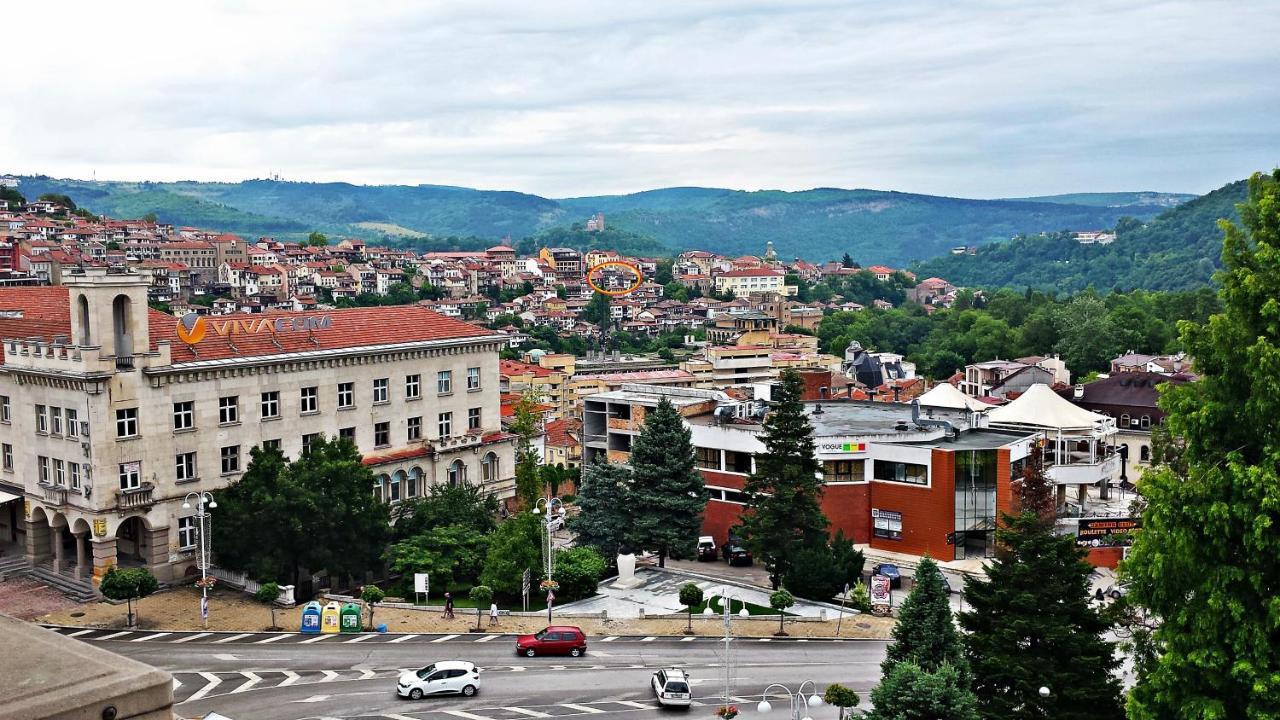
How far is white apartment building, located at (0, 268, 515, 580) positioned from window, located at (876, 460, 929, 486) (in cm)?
2462

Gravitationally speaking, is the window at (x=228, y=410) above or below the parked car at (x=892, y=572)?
above

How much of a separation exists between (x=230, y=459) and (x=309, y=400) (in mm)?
5180

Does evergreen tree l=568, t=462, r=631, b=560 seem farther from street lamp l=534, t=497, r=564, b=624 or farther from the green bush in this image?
street lamp l=534, t=497, r=564, b=624

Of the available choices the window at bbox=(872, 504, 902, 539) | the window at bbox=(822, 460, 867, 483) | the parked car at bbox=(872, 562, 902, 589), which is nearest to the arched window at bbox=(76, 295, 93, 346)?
the parked car at bbox=(872, 562, 902, 589)

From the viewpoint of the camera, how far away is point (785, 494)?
5700 cm

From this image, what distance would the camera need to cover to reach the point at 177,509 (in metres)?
54.3

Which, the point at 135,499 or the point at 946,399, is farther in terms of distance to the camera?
the point at 946,399

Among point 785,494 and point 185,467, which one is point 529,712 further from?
point 185,467

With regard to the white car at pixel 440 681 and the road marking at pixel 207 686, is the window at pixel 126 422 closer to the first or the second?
the road marking at pixel 207 686

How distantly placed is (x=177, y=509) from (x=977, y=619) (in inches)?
1462

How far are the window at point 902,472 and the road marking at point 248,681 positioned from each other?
125 feet

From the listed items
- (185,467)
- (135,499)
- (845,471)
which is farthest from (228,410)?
(845,471)

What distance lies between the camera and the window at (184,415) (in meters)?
54.3

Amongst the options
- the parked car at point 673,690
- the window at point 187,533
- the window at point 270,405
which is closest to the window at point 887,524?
the parked car at point 673,690
